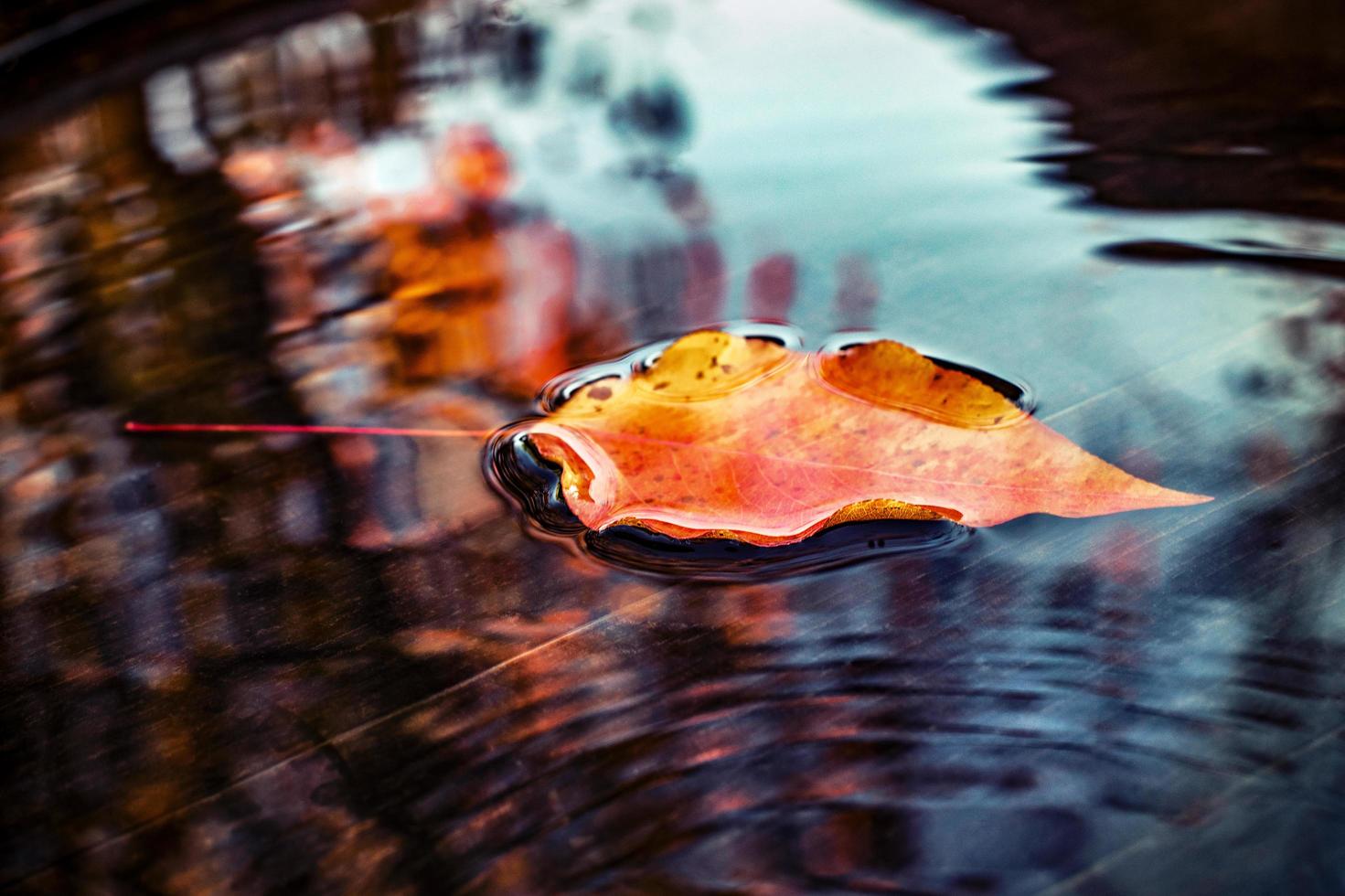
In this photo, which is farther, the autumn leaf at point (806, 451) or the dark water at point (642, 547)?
the autumn leaf at point (806, 451)

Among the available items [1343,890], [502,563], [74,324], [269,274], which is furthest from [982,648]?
[74,324]

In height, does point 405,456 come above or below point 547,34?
below

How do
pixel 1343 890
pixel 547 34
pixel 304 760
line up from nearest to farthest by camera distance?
1. pixel 1343 890
2. pixel 304 760
3. pixel 547 34

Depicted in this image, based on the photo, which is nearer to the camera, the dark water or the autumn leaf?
the dark water

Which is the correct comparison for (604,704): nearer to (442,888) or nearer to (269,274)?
(442,888)
